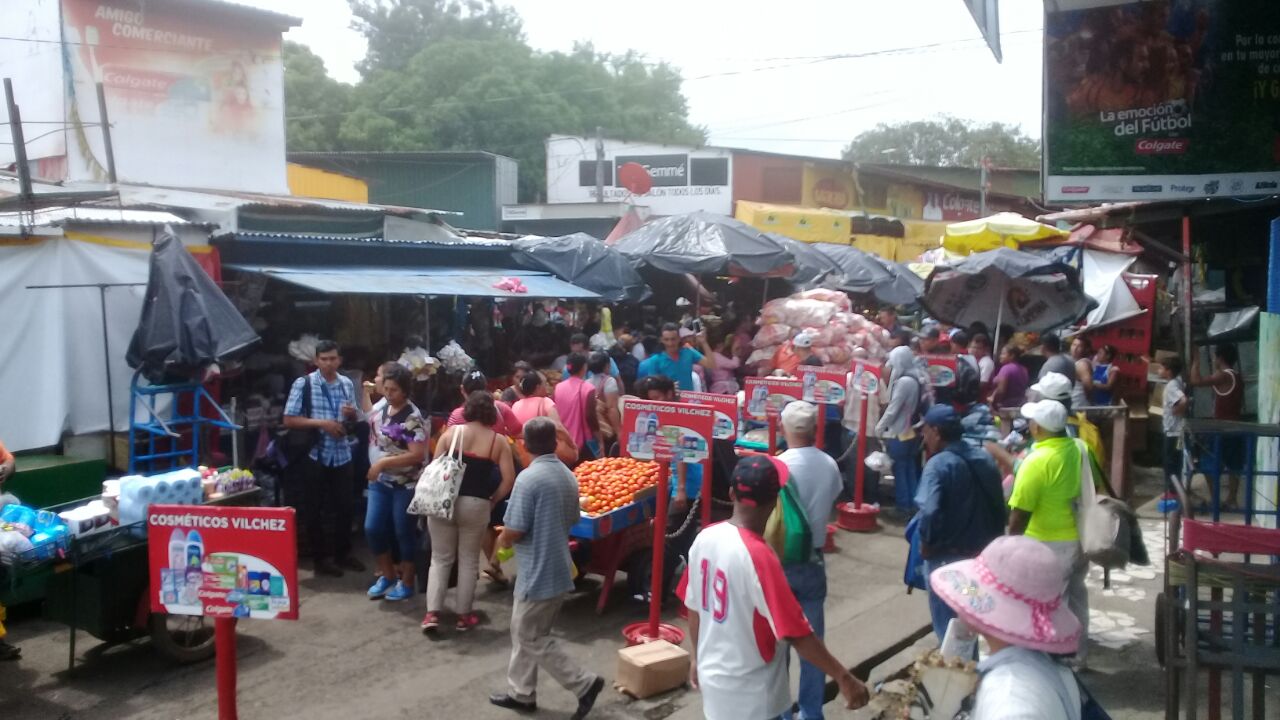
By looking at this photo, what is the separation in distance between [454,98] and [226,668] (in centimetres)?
4404

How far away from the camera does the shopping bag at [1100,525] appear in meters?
5.73

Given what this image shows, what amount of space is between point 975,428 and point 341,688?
5286 millimetres

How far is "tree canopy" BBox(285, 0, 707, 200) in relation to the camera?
135ft

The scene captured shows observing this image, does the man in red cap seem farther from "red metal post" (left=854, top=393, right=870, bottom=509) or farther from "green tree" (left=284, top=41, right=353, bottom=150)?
"green tree" (left=284, top=41, right=353, bottom=150)

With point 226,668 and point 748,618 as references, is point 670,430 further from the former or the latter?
point 226,668

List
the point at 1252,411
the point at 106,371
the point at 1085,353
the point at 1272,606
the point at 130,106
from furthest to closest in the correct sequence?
the point at 130,106
the point at 1085,353
the point at 1252,411
the point at 106,371
the point at 1272,606

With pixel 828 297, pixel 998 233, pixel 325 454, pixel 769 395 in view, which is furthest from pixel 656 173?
pixel 325 454

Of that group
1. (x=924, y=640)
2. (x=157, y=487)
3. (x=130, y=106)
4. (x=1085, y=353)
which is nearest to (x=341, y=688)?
(x=157, y=487)

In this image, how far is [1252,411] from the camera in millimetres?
10375

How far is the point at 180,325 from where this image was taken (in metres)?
8.66

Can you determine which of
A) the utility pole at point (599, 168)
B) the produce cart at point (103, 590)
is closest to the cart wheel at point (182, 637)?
the produce cart at point (103, 590)

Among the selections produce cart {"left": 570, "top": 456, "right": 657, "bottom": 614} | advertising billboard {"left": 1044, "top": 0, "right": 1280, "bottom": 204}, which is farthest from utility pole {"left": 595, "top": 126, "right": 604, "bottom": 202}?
produce cart {"left": 570, "top": 456, "right": 657, "bottom": 614}

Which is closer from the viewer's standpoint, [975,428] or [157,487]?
[157,487]

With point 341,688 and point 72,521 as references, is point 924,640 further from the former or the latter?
point 72,521
